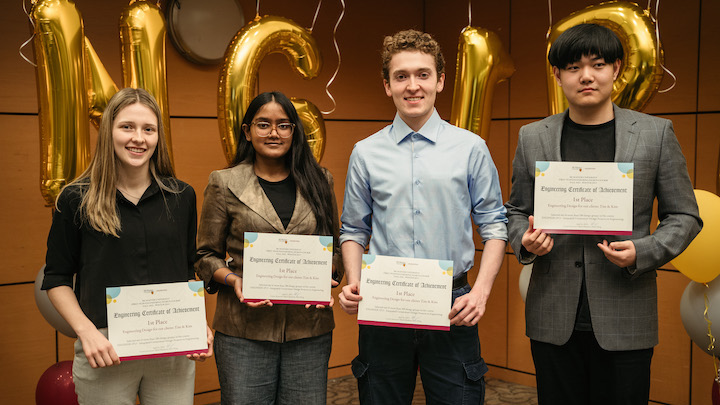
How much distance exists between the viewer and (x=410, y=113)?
6.73 feet

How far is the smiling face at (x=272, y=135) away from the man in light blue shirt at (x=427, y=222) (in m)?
0.35

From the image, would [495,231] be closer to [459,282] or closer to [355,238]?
[459,282]

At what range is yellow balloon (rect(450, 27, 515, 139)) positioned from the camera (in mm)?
2898

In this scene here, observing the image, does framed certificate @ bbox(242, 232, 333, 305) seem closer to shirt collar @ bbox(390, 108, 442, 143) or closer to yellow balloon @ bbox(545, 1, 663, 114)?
shirt collar @ bbox(390, 108, 442, 143)

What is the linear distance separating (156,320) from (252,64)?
121cm

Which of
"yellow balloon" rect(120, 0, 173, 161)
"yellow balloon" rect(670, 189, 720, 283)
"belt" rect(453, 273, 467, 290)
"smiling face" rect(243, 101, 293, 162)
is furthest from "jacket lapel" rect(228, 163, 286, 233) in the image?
"yellow balloon" rect(670, 189, 720, 283)

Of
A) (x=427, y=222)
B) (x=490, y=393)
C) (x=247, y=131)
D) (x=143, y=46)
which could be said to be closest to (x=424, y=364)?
(x=427, y=222)

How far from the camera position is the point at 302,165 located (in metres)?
2.34

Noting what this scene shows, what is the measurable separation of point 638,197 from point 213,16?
8.68ft

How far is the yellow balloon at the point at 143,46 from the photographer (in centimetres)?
251

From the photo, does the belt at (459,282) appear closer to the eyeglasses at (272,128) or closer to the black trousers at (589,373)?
the black trousers at (589,373)

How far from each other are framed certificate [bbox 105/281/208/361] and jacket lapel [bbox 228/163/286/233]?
39 cm

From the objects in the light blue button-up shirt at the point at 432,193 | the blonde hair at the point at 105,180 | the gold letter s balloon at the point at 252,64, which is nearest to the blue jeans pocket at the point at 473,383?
the light blue button-up shirt at the point at 432,193

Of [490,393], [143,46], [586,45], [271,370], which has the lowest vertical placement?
[490,393]
